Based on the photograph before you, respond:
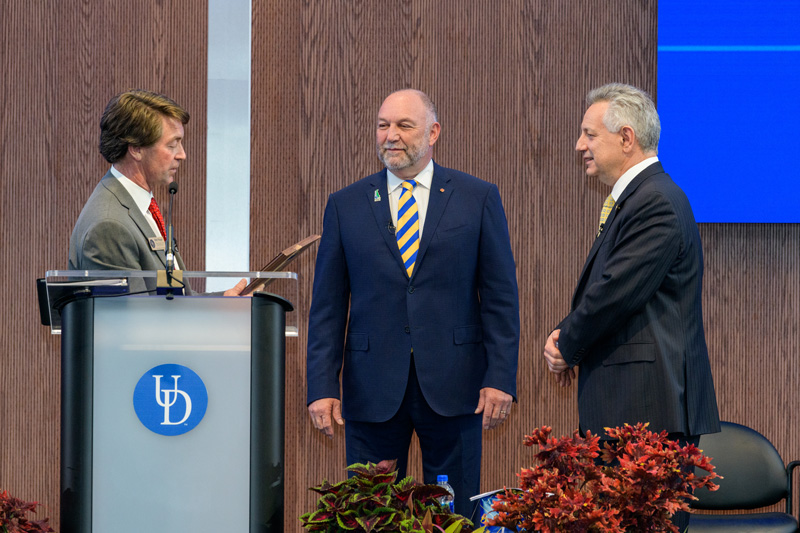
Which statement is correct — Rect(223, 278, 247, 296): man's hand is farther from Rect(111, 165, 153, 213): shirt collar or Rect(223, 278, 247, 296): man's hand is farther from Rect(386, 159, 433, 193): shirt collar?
Rect(386, 159, 433, 193): shirt collar

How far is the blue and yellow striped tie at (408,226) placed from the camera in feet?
9.26

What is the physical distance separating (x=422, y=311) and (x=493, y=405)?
39 cm

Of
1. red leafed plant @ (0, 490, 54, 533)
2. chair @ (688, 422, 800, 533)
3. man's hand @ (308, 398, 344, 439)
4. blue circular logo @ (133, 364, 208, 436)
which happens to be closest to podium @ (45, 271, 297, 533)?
blue circular logo @ (133, 364, 208, 436)

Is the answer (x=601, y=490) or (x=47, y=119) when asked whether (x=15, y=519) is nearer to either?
(x=601, y=490)

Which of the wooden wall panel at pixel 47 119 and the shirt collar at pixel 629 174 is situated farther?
the wooden wall panel at pixel 47 119

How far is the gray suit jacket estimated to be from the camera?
92.7 inches

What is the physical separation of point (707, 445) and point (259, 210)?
225 centimetres

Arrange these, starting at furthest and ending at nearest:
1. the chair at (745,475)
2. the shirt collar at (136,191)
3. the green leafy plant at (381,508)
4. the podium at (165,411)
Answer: the chair at (745,475)
the shirt collar at (136,191)
the podium at (165,411)
the green leafy plant at (381,508)

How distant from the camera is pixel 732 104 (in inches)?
150

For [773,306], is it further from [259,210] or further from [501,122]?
[259,210]

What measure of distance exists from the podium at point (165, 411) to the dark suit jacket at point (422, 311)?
97cm

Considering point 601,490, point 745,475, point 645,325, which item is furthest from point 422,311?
point 745,475

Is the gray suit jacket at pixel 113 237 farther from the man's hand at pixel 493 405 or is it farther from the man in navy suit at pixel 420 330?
the man's hand at pixel 493 405

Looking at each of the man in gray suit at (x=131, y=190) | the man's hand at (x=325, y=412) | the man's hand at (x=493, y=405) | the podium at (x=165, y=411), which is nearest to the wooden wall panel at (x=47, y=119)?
the man in gray suit at (x=131, y=190)
